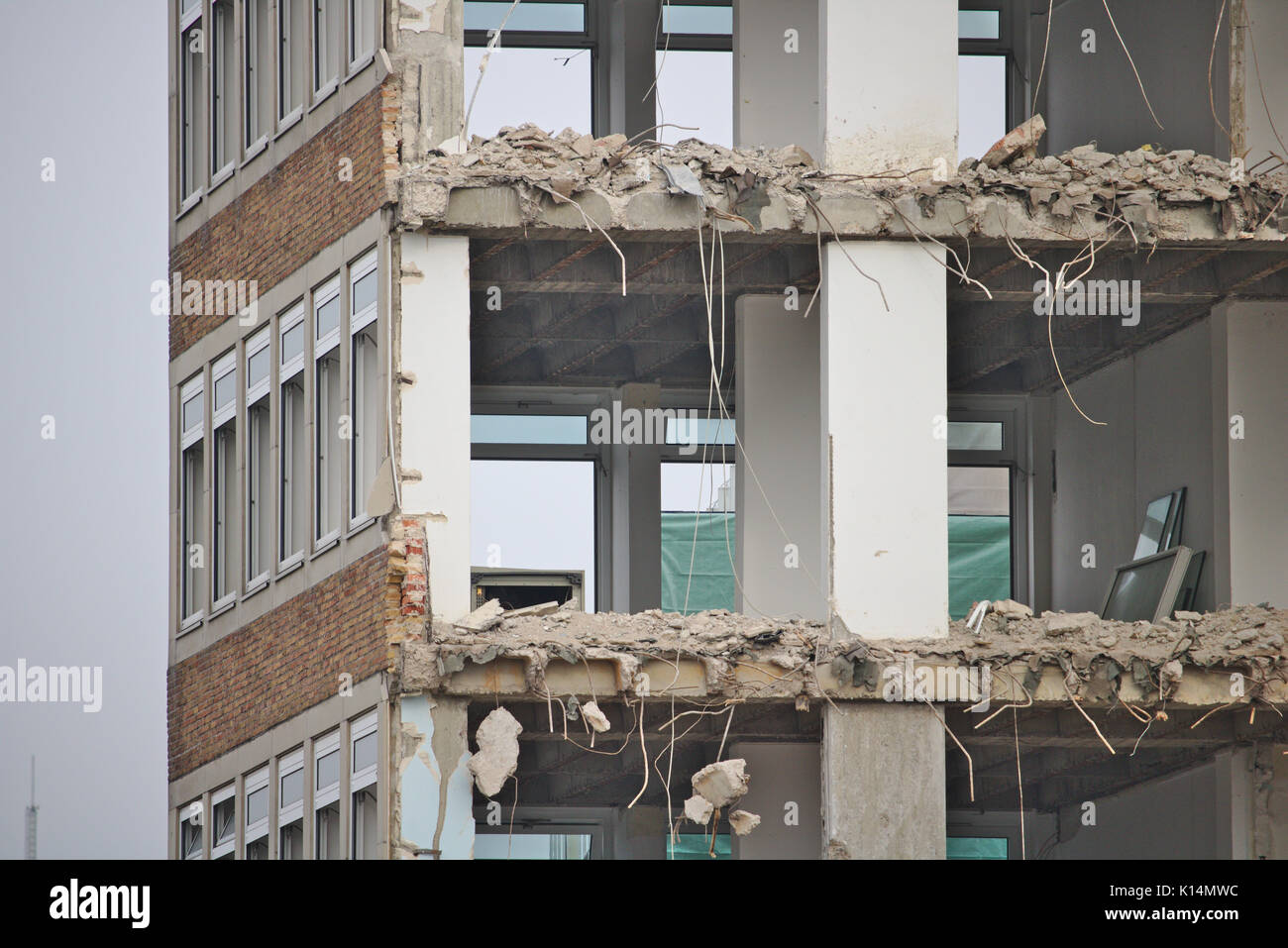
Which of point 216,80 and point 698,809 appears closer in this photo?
point 698,809

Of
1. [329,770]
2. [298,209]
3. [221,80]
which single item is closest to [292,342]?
[298,209]

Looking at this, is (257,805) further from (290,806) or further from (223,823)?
(223,823)

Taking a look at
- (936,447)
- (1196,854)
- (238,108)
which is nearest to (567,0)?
(238,108)

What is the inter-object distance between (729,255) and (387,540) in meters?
3.89

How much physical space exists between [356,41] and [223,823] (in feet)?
24.7

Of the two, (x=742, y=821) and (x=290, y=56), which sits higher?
(x=290, y=56)

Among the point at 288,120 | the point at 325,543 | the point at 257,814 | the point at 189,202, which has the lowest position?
the point at 257,814

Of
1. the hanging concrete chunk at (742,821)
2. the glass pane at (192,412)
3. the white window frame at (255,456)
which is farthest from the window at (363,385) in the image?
the hanging concrete chunk at (742,821)

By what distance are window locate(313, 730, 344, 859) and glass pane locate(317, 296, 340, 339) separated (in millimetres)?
3542

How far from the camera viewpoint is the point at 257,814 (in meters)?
19.1

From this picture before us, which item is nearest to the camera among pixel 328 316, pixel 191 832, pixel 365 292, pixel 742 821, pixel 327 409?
pixel 742 821

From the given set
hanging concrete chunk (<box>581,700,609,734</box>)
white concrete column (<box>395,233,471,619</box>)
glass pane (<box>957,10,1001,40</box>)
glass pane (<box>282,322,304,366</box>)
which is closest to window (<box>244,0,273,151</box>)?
glass pane (<box>282,322,304,366</box>)

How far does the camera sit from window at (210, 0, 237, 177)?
20.4 m

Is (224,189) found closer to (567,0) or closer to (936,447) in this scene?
(567,0)
